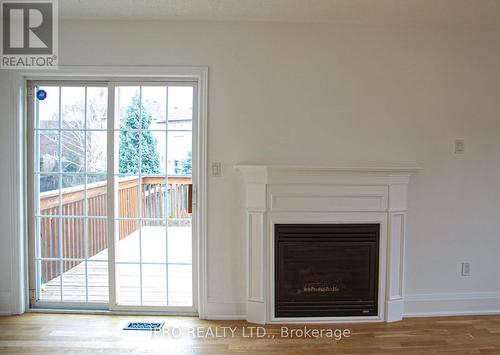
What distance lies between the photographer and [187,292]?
300 cm

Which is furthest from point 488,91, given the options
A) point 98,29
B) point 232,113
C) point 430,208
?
point 98,29

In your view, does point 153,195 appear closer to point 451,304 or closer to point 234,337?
point 234,337

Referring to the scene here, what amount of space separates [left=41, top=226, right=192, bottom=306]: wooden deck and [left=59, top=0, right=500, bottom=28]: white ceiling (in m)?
1.78

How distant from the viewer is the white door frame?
2789 millimetres

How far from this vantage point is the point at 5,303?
2.91 m

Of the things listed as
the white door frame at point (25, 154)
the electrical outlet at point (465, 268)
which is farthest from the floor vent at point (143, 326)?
the electrical outlet at point (465, 268)

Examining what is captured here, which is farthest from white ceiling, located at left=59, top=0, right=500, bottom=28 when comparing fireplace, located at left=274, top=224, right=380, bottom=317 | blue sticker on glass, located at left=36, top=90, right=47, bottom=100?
fireplace, located at left=274, top=224, right=380, bottom=317

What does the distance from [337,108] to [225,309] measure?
1947mm

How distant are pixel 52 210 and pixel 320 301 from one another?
247cm

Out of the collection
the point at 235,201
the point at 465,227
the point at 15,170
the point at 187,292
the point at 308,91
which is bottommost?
the point at 187,292

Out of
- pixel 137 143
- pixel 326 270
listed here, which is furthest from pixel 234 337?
pixel 137 143

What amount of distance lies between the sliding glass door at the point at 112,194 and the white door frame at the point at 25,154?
6 cm

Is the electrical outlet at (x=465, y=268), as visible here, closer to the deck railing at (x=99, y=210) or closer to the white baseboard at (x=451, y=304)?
the white baseboard at (x=451, y=304)

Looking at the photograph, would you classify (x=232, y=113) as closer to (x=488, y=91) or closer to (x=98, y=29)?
(x=98, y=29)
